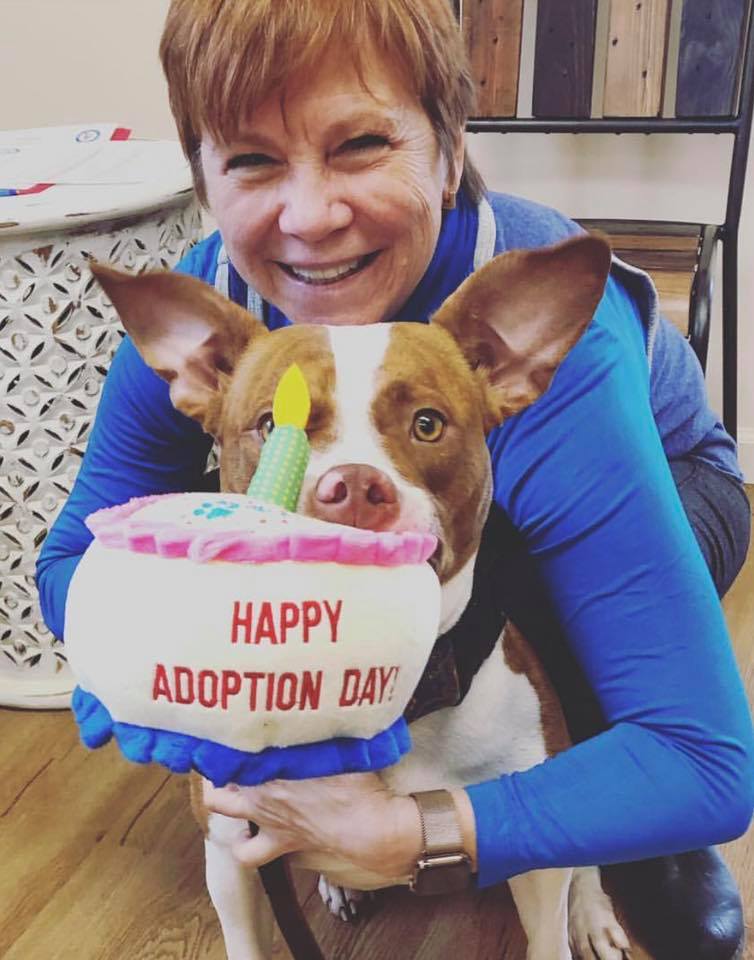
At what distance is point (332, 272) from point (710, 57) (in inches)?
61.5

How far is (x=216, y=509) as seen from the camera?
0.65 m

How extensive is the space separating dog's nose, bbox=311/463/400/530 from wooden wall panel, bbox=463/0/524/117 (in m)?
1.74

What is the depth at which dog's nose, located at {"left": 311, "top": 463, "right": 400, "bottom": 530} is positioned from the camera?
0.71m

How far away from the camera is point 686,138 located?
2553 mm

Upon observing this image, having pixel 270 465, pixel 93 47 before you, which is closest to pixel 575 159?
pixel 93 47

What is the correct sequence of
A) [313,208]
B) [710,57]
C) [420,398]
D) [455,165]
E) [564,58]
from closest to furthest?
[420,398] → [313,208] → [455,165] → [710,57] → [564,58]

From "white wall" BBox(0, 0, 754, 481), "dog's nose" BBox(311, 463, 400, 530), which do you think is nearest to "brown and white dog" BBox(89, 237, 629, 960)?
"dog's nose" BBox(311, 463, 400, 530)

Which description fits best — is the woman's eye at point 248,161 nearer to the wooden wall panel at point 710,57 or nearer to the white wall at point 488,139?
the wooden wall panel at point 710,57

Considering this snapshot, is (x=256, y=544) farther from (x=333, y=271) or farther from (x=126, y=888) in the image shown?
(x=126, y=888)

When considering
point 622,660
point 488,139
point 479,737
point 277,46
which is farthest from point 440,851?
point 488,139

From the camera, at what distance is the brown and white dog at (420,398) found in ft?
2.63

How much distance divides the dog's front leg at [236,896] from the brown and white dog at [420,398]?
16 millimetres

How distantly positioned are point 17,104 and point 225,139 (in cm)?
213

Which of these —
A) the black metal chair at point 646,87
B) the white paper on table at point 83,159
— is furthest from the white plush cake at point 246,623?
the black metal chair at point 646,87
